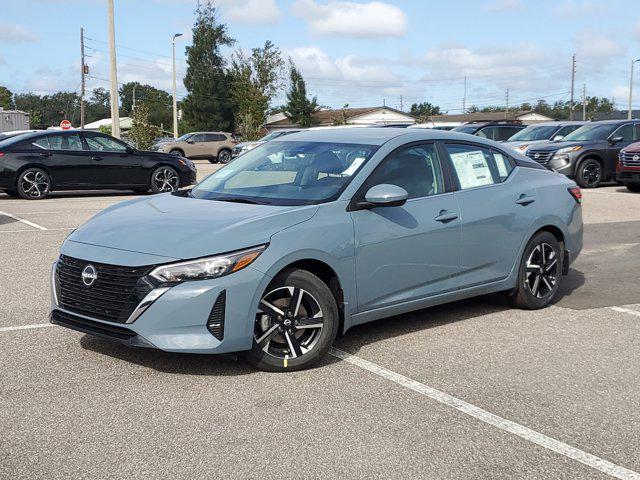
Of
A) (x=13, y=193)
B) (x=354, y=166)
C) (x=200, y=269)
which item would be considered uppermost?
(x=354, y=166)

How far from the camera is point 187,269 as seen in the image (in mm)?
4590

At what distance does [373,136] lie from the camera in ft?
20.0

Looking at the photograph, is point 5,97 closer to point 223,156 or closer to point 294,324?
point 223,156

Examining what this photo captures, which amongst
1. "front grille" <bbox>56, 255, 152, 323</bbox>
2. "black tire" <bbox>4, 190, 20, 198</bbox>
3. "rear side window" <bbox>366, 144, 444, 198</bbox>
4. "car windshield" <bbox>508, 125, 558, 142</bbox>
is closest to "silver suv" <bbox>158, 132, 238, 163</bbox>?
"car windshield" <bbox>508, 125, 558, 142</bbox>

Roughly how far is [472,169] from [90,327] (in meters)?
3.27

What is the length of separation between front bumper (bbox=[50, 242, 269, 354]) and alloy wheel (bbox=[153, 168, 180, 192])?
43.3ft

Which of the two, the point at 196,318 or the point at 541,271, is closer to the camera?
the point at 196,318

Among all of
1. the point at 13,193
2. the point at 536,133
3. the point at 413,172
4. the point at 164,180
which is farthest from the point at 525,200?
the point at 536,133

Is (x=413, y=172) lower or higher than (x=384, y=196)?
higher

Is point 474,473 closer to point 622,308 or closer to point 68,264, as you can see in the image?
point 68,264

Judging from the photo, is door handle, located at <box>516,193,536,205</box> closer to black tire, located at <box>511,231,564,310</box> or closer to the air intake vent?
black tire, located at <box>511,231,564,310</box>

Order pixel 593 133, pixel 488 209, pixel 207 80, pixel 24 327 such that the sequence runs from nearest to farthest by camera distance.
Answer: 1. pixel 24 327
2. pixel 488 209
3. pixel 593 133
4. pixel 207 80

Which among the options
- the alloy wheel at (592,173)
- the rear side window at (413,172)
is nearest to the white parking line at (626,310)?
the rear side window at (413,172)

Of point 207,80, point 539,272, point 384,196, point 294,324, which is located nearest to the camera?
point 294,324
